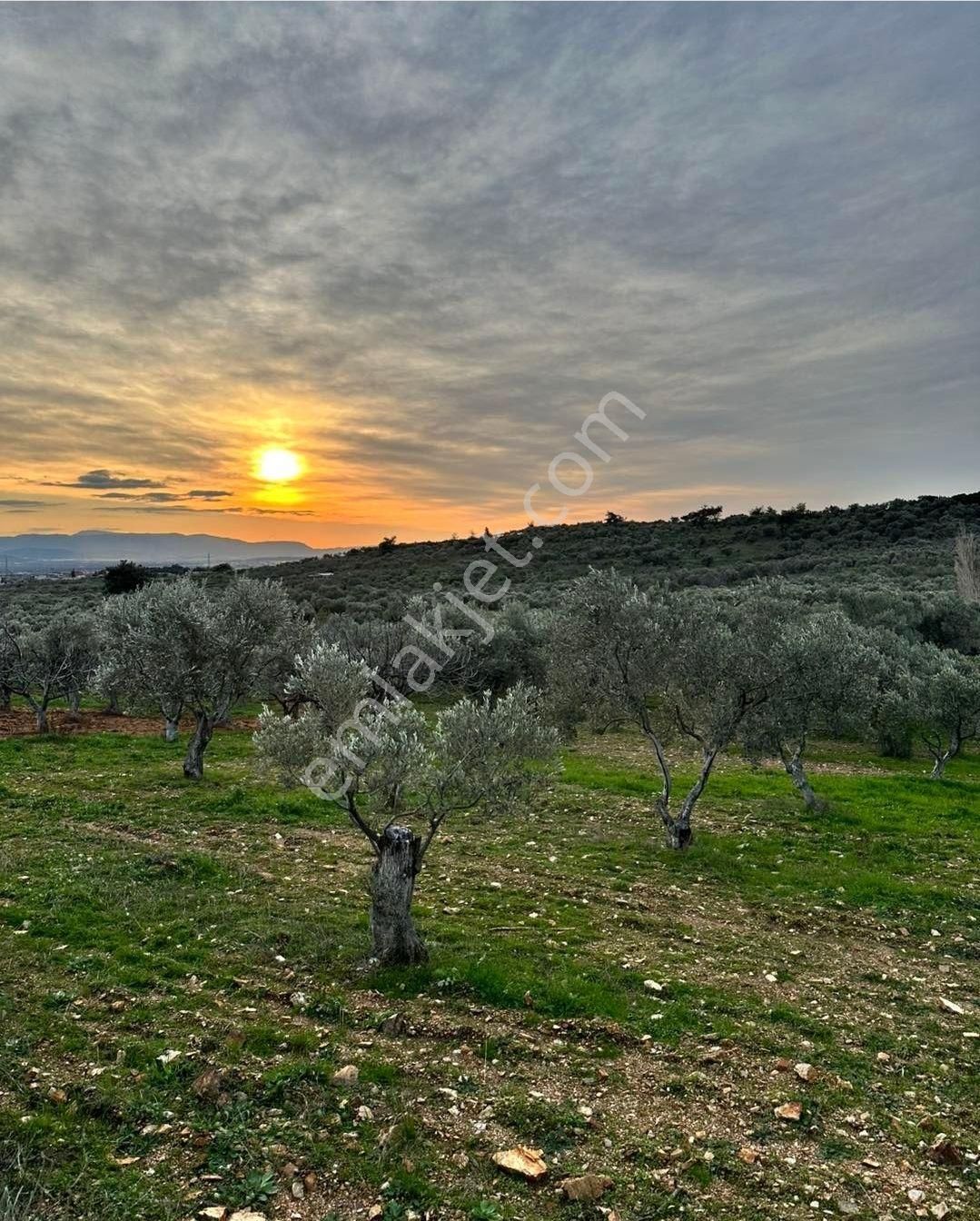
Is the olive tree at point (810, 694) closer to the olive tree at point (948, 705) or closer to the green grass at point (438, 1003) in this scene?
the green grass at point (438, 1003)

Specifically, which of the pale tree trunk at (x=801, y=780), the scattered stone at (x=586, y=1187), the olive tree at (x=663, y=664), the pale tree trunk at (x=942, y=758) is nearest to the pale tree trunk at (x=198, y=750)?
the olive tree at (x=663, y=664)

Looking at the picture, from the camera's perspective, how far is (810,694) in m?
21.8


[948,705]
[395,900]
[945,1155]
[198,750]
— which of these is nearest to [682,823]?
[395,900]

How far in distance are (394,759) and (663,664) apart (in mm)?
9600

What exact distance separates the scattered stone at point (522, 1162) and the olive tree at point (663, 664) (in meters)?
12.1

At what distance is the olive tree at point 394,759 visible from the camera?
38.2 ft

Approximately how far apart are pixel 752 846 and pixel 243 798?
15960mm

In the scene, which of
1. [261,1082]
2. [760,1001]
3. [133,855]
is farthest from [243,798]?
[760,1001]

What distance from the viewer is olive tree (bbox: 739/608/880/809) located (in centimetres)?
2147

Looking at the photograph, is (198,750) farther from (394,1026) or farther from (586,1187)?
(586,1187)

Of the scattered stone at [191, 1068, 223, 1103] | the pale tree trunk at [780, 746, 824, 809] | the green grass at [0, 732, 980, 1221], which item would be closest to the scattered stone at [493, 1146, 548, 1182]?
the green grass at [0, 732, 980, 1221]

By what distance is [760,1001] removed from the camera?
37.4 ft

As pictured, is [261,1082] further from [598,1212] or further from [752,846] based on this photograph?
[752,846]

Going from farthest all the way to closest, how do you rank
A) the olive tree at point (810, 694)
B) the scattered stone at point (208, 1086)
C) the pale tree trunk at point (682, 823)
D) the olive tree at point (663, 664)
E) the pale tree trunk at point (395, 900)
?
the olive tree at point (810, 694), the pale tree trunk at point (682, 823), the olive tree at point (663, 664), the pale tree trunk at point (395, 900), the scattered stone at point (208, 1086)
